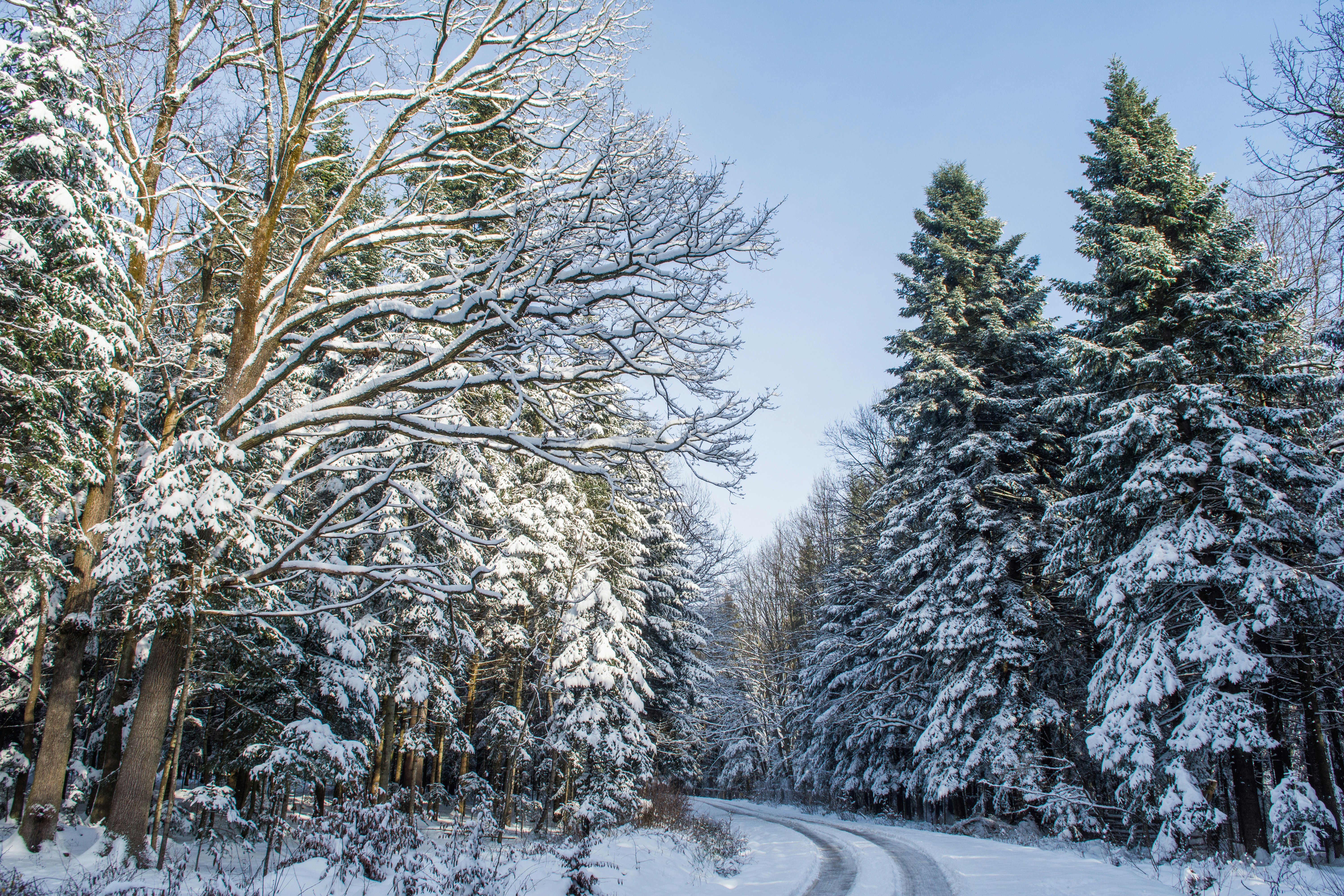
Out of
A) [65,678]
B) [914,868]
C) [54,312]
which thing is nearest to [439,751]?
[65,678]

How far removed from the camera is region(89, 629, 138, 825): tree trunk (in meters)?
10.2

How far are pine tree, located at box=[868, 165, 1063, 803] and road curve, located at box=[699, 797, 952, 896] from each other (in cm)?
192

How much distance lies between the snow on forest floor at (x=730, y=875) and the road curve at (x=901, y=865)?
0.15m

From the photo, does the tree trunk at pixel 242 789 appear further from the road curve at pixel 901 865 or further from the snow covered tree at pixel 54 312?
the road curve at pixel 901 865

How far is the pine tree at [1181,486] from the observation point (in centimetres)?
1059

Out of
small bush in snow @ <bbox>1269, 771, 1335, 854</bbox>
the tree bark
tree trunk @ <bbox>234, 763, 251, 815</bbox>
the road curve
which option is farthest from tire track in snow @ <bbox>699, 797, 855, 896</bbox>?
tree trunk @ <bbox>234, 763, 251, 815</bbox>

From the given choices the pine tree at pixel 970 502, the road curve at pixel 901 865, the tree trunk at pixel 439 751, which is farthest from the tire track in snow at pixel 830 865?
the tree trunk at pixel 439 751

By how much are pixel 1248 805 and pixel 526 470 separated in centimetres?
1590

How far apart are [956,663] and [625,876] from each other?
37.5 feet

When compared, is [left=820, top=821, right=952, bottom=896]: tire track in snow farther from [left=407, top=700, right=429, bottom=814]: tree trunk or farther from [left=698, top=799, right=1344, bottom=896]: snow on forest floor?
[left=407, top=700, right=429, bottom=814]: tree trunk

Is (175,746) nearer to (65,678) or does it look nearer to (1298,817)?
(65,678)

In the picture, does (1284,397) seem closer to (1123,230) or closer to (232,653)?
(1123,230)

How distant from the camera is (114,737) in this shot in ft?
35.0

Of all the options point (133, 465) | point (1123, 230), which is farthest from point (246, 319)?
point (1123, 230)
